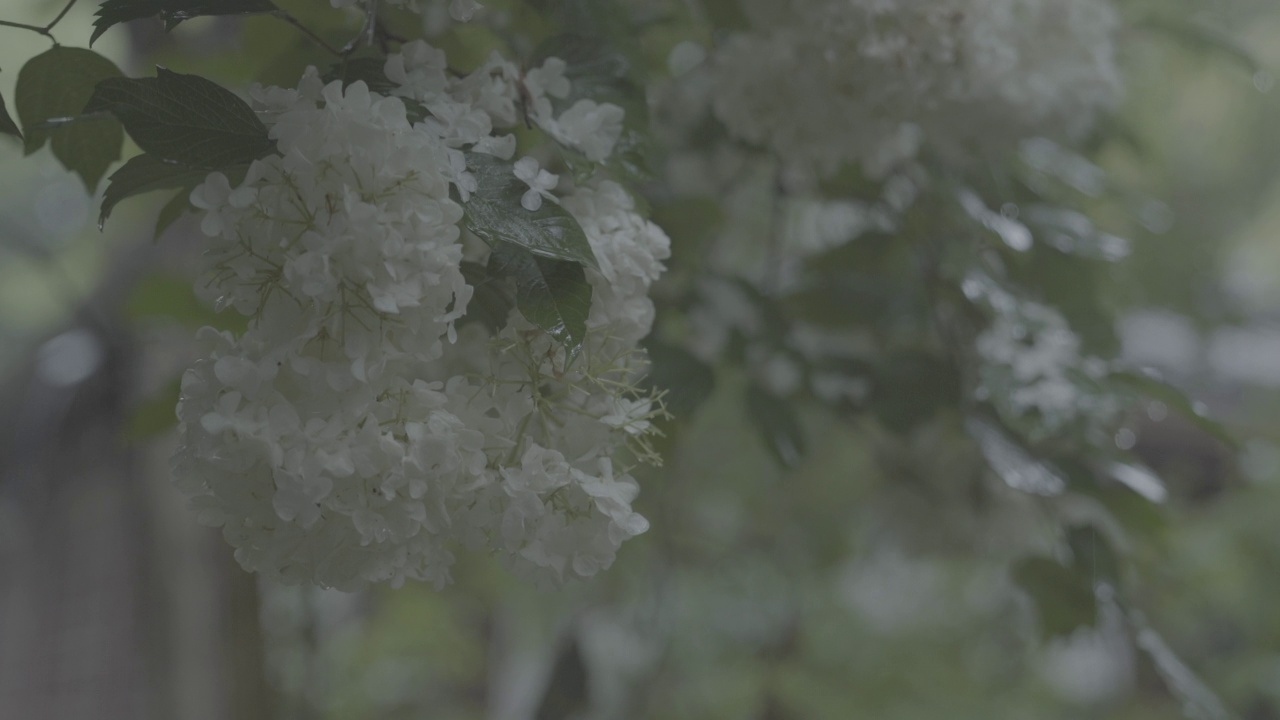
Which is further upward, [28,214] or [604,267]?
[604,267]

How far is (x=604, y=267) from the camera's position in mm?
463

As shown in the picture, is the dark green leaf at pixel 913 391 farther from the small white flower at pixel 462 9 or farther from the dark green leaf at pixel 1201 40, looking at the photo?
the small white flower at pixel 462 9

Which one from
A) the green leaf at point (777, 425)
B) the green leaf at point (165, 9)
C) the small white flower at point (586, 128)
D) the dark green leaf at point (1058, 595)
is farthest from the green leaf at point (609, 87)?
the dark green leaf at point (1058, 595)

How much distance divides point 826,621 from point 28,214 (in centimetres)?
187

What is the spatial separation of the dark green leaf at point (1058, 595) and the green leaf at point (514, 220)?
22.4 inches

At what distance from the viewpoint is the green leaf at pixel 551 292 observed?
0.44m

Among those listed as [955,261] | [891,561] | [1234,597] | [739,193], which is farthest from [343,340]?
[1234,597]

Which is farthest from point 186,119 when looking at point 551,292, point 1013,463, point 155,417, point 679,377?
point 1013,463

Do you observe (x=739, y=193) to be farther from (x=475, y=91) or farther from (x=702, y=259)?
(x=475, y=91)

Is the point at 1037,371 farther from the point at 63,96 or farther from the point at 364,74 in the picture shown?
the point at 63,96

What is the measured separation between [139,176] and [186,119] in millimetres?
67

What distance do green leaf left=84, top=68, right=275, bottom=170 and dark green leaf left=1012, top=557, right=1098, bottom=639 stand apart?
693mm

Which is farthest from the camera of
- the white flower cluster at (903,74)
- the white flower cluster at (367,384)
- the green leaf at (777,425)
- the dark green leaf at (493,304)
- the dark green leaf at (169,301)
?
the dark green leaf at (169,301)

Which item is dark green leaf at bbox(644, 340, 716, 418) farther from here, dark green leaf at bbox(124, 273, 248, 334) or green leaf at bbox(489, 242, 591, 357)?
dark green leaf at bbox(124, 273, 248, 334)
